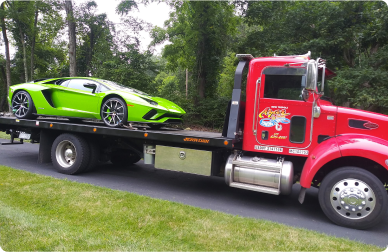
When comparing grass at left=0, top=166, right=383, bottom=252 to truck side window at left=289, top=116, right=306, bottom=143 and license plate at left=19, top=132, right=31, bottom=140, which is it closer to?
truck side window at left=289, top=116, right=306, bottom=143

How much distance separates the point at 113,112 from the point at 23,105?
259cm

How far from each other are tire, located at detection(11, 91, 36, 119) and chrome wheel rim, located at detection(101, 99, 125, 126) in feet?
6.74

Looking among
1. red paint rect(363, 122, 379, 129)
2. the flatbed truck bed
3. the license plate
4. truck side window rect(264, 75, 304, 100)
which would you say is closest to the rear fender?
red paint rect(363, 122, 379, 129)

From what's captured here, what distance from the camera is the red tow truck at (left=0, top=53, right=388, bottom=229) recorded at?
3.76m

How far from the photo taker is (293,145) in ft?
14.2

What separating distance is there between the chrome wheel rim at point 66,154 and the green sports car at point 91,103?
661 millimetres

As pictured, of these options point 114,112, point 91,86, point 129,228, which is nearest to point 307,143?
point 129,228

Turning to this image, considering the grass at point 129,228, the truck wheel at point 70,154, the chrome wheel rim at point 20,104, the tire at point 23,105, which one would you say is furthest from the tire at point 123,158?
the grass at point 129,228

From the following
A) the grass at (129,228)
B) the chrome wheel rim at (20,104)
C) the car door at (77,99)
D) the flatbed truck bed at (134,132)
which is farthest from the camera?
the chrome wheel rim at (20,104)

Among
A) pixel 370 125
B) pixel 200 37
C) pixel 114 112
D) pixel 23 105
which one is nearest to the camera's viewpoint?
pixel 370 125

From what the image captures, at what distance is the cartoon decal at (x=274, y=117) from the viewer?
4.35 m

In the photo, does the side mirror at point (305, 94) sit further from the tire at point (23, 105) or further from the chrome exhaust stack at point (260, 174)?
the tire at point (23, 105)

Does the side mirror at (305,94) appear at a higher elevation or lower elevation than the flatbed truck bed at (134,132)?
higher

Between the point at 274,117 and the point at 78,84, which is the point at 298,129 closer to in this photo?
the point at 274,117
